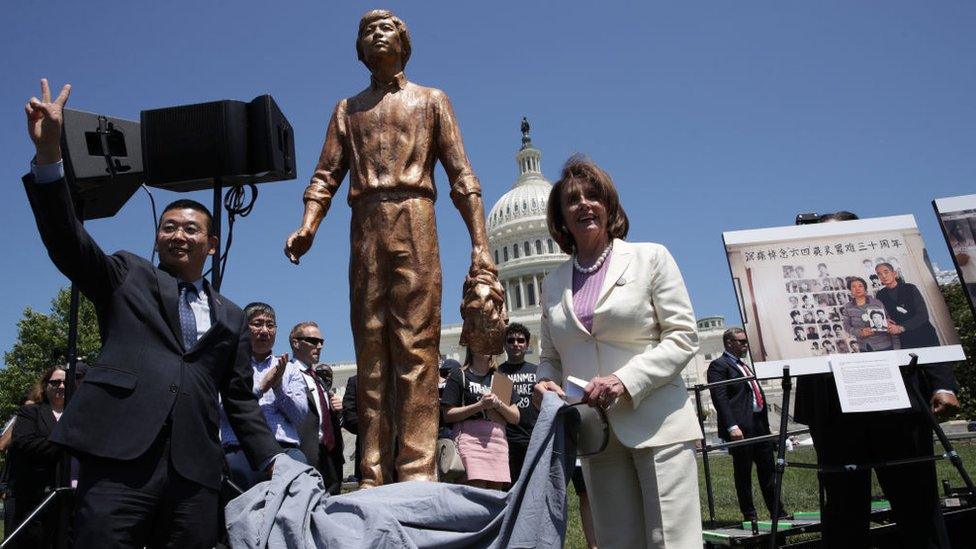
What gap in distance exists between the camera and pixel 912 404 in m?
4.11

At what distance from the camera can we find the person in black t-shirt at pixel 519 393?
20.2 feet

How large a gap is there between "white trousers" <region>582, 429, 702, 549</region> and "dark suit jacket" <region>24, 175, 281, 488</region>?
1.38 meters

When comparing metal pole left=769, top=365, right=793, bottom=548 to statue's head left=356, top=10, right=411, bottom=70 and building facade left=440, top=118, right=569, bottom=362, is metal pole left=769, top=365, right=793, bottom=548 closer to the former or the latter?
statue's head left=356, top=10, right=411, bottom=70

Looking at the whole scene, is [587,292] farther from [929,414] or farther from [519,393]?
[519,393]

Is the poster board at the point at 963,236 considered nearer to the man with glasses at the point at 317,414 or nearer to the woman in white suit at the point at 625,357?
the woman in white suit at the point at 625,357

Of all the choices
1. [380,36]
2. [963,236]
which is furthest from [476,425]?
[963,236]

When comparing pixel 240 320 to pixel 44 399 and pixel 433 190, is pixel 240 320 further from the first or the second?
pixel 44 399

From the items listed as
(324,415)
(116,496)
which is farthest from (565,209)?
(324,415)

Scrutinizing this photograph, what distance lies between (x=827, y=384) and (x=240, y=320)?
3398mm

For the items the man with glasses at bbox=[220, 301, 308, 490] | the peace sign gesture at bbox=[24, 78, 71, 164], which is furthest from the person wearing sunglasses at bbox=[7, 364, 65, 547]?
the peace sign gesture at bbox=[24, 78, 71, 164]

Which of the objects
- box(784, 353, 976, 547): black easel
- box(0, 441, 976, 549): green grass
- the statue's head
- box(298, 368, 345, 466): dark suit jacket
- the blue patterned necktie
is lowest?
box(0, 441, 976, 549): green grass

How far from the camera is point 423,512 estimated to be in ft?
Answer: 9.36

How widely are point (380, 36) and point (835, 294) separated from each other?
3.25 m

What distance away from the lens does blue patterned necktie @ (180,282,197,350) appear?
117 inches
